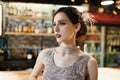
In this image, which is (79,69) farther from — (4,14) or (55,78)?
(4,14)

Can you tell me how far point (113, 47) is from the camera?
6.22 meters

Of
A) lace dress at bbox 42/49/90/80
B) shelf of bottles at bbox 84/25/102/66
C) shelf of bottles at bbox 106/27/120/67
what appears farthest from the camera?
shelf of bottles at bbox 106/27/120/67

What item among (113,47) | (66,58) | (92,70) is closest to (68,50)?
(66,58)

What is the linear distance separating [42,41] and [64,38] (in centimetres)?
491

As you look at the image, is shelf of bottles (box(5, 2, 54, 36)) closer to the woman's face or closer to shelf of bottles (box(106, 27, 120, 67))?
shelf of bottles (box(106, 27, 120, 67))

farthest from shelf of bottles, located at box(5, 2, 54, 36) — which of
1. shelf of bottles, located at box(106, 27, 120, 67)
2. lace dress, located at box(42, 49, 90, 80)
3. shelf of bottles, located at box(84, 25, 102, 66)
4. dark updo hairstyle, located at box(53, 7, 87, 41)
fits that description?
lace dress, located at box(42, 49, 90, 80)

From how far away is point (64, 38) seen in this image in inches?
38.9

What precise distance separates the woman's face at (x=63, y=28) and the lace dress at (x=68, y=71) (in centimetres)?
10

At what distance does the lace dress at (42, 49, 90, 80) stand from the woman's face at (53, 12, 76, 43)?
10 centimetres

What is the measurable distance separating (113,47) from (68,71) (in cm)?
545

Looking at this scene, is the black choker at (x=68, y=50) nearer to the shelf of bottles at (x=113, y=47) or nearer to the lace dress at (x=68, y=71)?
the lace dress at (x=68, y=71)

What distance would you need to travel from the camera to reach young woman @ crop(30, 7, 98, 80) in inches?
37.8

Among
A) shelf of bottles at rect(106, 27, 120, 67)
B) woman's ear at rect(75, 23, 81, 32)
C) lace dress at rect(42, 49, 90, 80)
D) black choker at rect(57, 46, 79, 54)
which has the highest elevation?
woman's ear at rect(75, 23, 81, 32)

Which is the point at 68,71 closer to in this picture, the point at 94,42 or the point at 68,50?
the point at 68,50
